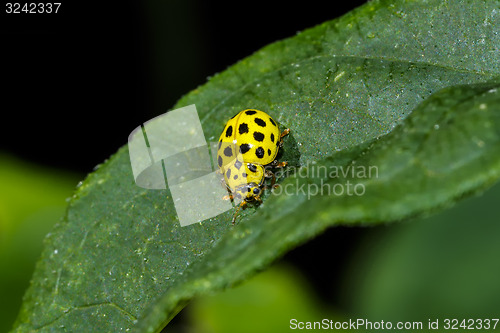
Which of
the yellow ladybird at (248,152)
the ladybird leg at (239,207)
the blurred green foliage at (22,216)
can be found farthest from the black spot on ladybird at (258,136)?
the blurred green foliage at (22,216)

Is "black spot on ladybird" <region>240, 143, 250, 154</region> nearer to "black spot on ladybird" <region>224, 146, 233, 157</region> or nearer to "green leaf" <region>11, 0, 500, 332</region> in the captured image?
"black spot on ladybird" <region>224, 146, 233, 157</region>

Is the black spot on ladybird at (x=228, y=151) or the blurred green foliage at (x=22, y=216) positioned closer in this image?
the black spot on ladybird at (x=228, y=151)

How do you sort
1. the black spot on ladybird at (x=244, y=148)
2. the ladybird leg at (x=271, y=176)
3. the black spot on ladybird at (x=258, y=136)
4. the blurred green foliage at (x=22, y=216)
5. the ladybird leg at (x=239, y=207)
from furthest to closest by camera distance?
the blurred green foliage at (x=22, y=216) → the black spot on ladybird at (x=244, y=148) → the ladybird leg at (x=271, y=176) → the black spot on ladybird at (x=258, y=136) → the ladybird leg at (x=239, y=207)

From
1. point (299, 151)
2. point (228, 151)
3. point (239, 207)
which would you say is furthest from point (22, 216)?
point (299, 151)

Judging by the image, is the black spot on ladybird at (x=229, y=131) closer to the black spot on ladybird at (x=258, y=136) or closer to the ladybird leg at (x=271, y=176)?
the black spot on ladybird at (x=258, y=136)

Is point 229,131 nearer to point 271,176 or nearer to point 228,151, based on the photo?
point 228,151
